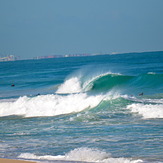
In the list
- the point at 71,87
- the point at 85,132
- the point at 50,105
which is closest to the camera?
the point at 85,132

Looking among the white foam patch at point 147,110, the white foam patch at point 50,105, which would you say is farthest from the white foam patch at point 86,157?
the white foam patch at point 50,105

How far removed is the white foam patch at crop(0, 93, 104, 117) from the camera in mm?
19922

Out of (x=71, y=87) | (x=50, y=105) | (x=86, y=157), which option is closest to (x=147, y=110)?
(x=50, y=105)

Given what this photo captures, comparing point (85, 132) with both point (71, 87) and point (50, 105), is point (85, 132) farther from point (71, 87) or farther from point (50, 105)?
point (71, 87)

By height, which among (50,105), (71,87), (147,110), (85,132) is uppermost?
(71,87)

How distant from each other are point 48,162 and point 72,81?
29.2m

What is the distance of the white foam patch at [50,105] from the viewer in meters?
19.9

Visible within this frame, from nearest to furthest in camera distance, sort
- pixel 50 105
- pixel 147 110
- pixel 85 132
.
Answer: pixel 85 132 < pixel 147 110 < pixel 50 105

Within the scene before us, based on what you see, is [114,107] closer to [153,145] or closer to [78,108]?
[78,108]

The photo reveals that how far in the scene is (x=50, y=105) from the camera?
819 inches

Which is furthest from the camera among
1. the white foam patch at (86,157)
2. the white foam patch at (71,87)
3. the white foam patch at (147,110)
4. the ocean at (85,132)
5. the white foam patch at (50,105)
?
the white foam patch at (71,87)

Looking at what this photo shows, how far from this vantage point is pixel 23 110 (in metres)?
21.4

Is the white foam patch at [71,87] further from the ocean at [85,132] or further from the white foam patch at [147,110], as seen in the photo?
the white foam patch at [147,110]

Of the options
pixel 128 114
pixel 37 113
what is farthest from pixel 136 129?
pixel 37 113
